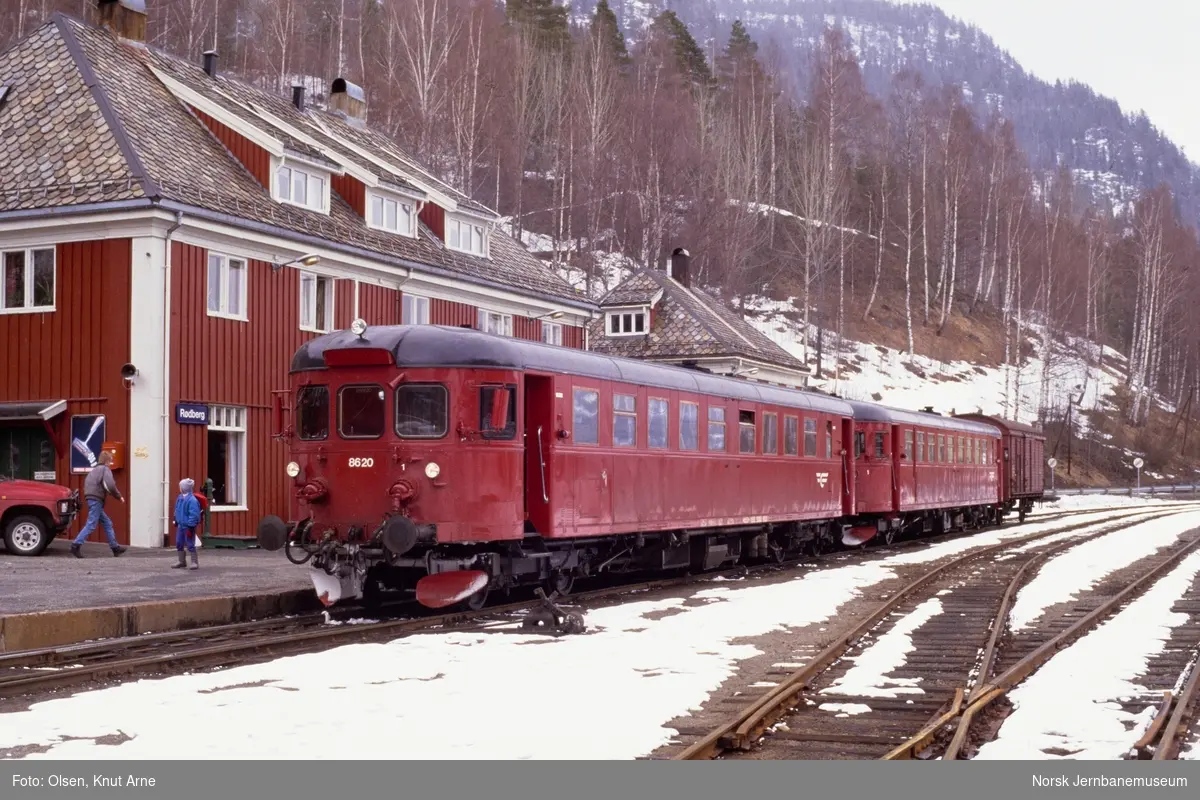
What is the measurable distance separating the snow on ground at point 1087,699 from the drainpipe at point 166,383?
599 inches

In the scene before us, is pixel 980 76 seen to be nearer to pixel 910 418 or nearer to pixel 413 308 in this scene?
pixel 910 418

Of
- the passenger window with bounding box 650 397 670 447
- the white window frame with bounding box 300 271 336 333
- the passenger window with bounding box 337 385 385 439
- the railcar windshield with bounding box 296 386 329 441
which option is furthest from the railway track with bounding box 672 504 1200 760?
the white window frame with bounding box 300 271 336 333

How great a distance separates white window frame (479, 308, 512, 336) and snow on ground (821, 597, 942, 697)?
19485 mm

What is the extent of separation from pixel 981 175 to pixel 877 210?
8843 mm

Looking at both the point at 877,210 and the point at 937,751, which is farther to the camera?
the point at 877,210

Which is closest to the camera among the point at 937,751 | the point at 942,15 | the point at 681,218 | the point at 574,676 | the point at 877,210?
the point at 937,751

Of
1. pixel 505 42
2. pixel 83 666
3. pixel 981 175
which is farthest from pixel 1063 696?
pixel 981 175

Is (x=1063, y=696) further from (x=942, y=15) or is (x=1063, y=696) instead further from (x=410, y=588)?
(x=942, y=15)

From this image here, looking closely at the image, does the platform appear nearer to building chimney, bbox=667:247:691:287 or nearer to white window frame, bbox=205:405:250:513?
white window frame, bbox=205:405:250:513

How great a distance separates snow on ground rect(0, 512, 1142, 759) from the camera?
828cm

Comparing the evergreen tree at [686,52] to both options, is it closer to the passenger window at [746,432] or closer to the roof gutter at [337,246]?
the roof gutter at [337,246]

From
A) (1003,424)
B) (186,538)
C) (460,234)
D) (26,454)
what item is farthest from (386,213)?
(1003,424)

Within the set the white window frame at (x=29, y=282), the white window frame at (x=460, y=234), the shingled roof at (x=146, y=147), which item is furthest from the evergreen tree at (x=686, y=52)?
the white window frame at (x=29, y=282)

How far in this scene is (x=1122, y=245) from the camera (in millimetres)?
91062
